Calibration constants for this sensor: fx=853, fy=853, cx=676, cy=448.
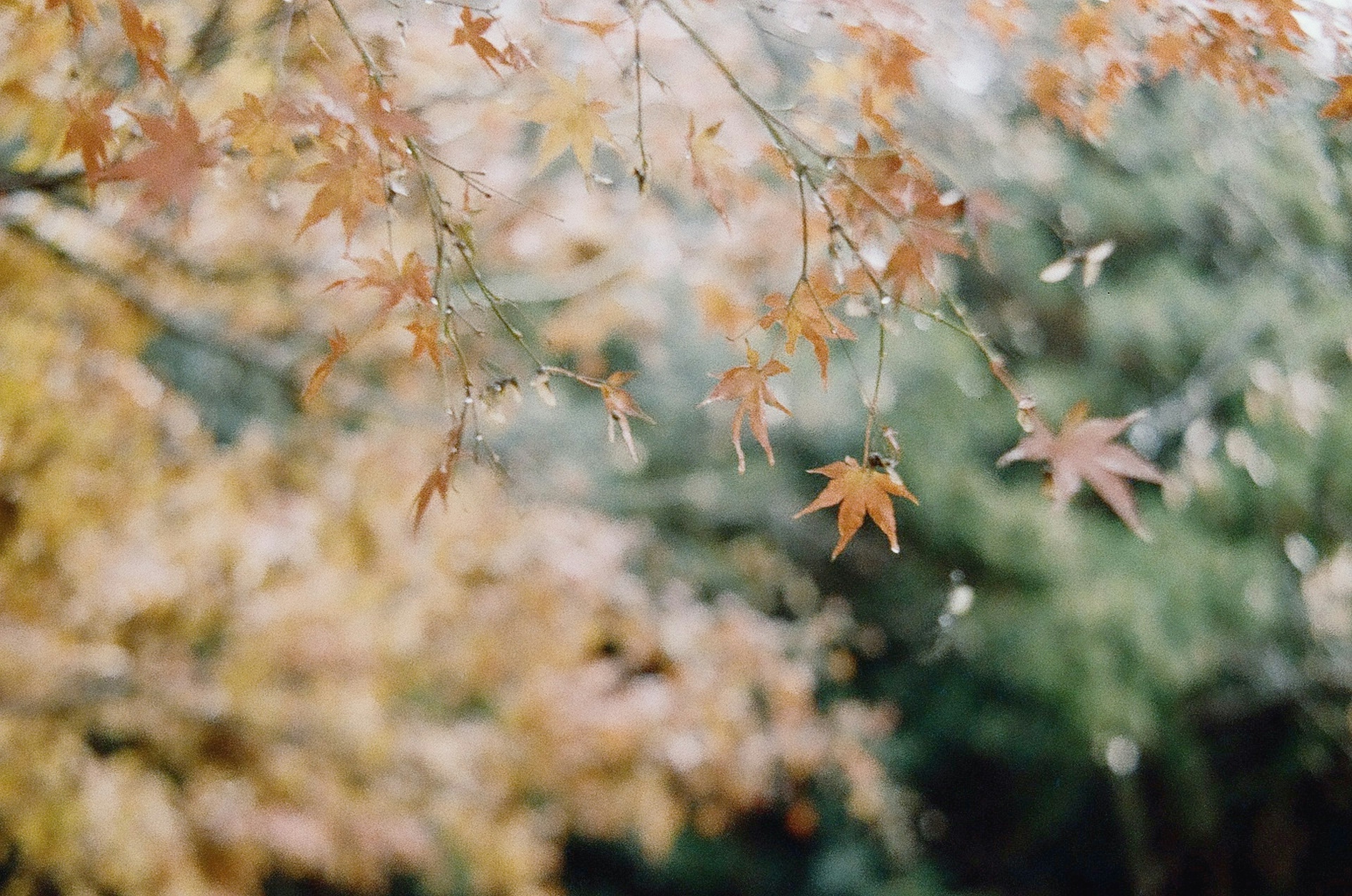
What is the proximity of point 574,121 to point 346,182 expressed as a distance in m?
0.30

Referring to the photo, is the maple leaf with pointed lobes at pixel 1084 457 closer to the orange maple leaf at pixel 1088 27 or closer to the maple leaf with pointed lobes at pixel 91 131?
the orange maple leaf at pixel 1088 27

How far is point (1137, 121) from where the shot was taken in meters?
5.69

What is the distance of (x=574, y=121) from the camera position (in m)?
1.12

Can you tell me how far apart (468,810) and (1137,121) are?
19.0 ft

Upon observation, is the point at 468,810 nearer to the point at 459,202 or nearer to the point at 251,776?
the point at 251,776

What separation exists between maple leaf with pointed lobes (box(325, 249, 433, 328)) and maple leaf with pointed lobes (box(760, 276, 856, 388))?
42 centimetres

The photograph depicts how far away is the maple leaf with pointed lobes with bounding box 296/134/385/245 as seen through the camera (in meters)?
0.99

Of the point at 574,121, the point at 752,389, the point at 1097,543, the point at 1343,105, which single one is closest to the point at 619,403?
the point at 752,389

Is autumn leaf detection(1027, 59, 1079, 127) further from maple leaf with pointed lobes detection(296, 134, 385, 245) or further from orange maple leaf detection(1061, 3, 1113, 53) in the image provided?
maple leaf with pointed lobes detection(296, 134, 385, 245)

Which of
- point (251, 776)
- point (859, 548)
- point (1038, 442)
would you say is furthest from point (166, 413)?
point (859, 548)

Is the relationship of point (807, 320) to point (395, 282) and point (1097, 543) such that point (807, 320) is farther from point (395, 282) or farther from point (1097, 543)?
point (1097, 543)

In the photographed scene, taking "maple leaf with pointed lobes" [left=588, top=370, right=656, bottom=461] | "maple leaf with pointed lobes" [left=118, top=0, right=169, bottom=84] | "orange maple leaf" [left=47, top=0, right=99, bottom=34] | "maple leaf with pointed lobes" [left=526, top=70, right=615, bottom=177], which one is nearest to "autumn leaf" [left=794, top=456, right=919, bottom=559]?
"maple leaf with pointed lobes" [left=588, top=370, right=656, bottom=461]

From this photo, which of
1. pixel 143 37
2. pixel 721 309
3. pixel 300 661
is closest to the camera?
pixel 143 37

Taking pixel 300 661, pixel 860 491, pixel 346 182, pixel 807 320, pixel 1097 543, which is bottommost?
pixel 1097 543
